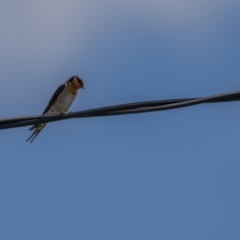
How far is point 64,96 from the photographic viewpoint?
48.8 ft

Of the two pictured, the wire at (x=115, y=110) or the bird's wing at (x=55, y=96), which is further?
the bird's wing at (x=55, y=96)

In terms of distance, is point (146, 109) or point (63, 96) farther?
point (63, 96)

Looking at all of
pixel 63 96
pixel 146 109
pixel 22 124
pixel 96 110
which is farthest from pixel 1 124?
pixel 63 96

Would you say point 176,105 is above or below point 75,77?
below

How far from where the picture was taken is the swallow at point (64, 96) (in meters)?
14.8

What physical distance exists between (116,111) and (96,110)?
0.17 meters

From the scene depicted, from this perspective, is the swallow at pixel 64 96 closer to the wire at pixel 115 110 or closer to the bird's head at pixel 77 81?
the bird's head at pixel 77 81

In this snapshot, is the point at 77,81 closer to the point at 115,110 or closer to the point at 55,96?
the point at 55,96

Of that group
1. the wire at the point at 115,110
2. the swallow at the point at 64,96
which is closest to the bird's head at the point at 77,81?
the swallow at the point at 64,96

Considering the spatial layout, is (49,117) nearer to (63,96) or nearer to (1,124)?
(1,124)

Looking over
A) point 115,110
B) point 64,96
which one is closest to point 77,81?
point 64,96

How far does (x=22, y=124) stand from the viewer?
688 cm

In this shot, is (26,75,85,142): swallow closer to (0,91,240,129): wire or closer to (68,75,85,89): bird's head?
(68,75,85,89): bird's head

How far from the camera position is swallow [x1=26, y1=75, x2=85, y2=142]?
48.4 feet
